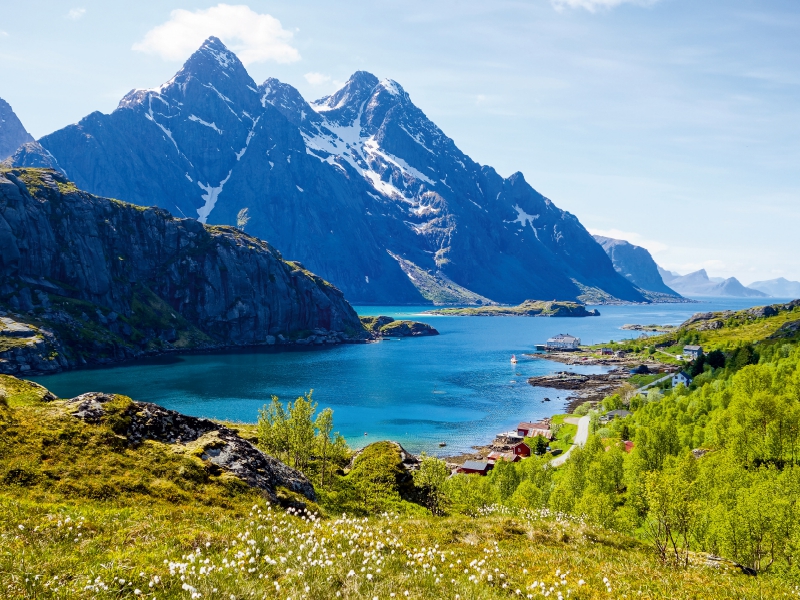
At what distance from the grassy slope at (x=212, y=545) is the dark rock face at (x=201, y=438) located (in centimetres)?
123

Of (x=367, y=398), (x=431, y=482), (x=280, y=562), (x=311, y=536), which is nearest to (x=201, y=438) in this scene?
(x=311, y=536)

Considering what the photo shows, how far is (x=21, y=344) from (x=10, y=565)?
216047 millimetres

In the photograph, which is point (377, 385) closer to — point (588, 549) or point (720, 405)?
point (720, 405)

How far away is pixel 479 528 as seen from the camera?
2573 cm

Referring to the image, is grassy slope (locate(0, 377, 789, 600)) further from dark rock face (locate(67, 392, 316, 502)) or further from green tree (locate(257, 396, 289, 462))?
green tree (locate(257, 396, 289, 462))

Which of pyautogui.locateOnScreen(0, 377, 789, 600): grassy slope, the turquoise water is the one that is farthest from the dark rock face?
the turquoise water

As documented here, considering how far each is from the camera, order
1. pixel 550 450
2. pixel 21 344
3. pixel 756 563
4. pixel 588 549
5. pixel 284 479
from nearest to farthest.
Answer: pixel 588 549 → pixel 284 479 → pixel 756 563 → pixel 550 450 → pixel 21 344

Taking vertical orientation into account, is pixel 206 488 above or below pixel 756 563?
above

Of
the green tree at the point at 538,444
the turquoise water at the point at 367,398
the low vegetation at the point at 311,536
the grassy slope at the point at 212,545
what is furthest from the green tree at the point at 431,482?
the green tree at the point at 538,444

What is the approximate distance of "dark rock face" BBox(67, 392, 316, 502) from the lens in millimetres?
27703

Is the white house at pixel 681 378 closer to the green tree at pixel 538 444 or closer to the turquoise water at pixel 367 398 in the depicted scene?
the turquoise water at pixel 367 398

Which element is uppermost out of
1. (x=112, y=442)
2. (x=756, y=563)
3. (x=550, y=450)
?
(x=112, y=442)

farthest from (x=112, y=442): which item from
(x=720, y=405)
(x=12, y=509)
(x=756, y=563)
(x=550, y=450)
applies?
(x=550, y=450)

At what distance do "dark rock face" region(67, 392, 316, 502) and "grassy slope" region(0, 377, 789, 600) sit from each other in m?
1.23
